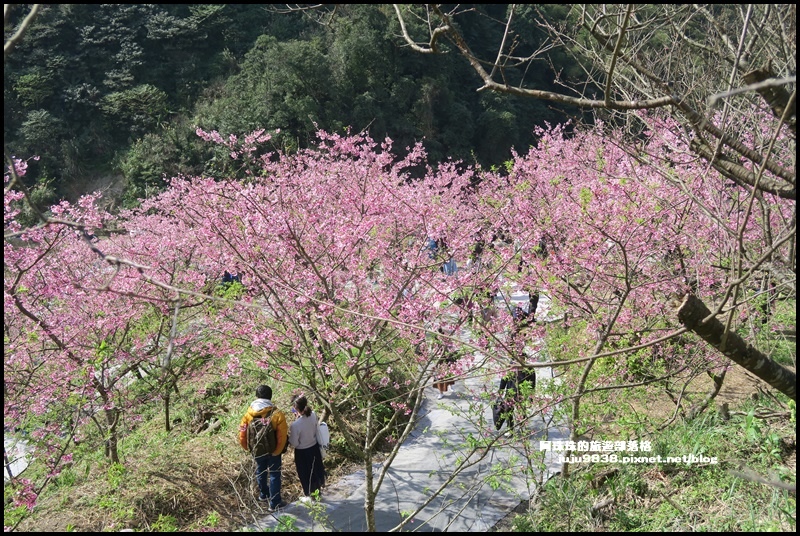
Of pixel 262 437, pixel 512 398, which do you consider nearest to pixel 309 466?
pixel 262 437

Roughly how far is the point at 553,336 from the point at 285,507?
118 inches

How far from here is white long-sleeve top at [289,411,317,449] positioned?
15.8 ft

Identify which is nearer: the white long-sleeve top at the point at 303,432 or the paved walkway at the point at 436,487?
the paved walkway at the point at 436,487

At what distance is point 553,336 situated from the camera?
570 cm

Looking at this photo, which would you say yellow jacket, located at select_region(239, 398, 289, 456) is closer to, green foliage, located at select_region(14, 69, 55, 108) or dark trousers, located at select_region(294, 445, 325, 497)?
dark trousers, located at select_region(294, 445, 325, 497)

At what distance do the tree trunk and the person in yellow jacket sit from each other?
356 cm

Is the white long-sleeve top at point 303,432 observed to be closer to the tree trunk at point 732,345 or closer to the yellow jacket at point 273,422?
the yellow jacket at point 273,422

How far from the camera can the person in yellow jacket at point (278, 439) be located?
4695mm

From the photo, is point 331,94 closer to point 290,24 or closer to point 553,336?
point 290,24

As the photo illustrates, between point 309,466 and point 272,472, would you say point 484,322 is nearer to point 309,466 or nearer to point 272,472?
point 309,466

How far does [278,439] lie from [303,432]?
0.22 metres

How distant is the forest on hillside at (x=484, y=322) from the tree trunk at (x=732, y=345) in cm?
1

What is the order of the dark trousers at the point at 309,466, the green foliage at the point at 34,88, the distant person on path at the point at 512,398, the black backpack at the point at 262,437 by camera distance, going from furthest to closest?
the green foliage at the point at 34,88
the dark trousers at the point at 309,466
the black backpack at the point at 262,437
the distant person on path at the point at 512,398

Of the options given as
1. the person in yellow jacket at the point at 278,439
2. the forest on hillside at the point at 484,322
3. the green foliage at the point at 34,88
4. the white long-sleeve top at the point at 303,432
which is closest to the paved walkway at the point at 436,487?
the forest on hillside at the point at 484,322
